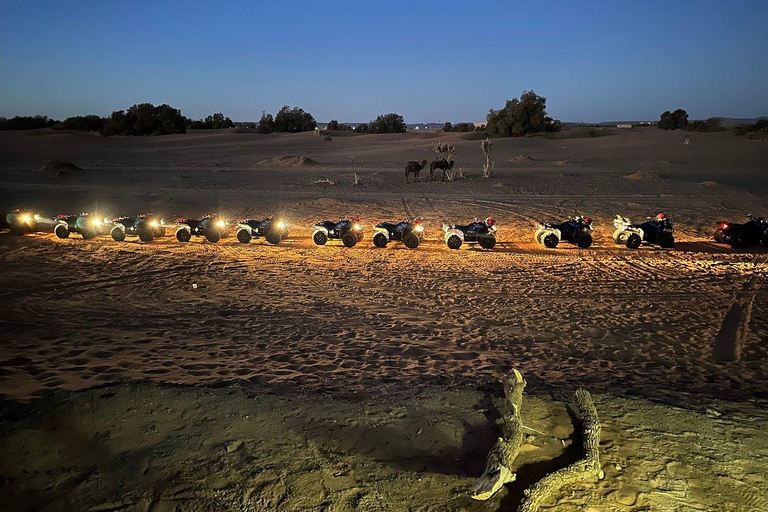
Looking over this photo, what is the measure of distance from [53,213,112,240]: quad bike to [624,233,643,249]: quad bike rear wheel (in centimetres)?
1401

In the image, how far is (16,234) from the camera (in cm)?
1554

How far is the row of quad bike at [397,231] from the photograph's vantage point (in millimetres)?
14281

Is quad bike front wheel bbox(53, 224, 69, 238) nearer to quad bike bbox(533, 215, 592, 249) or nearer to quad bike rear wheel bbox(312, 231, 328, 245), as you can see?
quad bike rear wheel bbox(312, 231, 328, 245)

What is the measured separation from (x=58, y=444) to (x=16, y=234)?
13601 mm

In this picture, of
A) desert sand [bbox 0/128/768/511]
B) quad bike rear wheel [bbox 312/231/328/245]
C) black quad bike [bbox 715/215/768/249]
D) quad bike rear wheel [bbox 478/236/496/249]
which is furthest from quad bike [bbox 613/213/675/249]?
quad bike rear wheel [bbox 312/231/328/245]

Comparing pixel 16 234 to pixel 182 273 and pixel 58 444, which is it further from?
A: pixel 58 444

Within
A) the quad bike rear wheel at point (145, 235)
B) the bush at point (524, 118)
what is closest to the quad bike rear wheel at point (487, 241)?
the quad bike rear wheel at point (145, 235)

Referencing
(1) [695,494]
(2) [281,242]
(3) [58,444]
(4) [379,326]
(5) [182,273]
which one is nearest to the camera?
(1) [695,494]

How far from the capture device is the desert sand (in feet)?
13.8

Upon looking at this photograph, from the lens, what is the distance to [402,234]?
14.3 metres

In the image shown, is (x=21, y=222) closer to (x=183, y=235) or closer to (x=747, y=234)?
(x=183, y=235)

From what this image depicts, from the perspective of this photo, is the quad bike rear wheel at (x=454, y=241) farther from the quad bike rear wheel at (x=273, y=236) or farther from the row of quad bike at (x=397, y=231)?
the quad bike rear wheel at (x=273, y=236)

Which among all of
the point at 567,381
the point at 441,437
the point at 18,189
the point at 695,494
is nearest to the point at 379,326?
the point at 567,381

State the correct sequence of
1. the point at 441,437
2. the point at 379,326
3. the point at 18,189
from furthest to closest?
the point at 18,189
the point at 379,326
the point at 441,437
